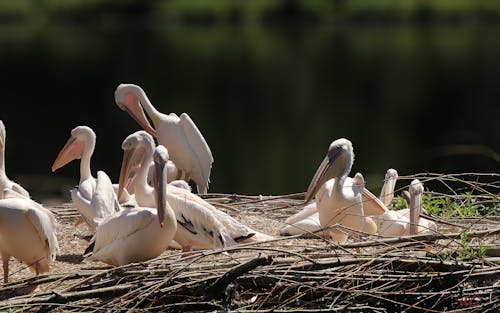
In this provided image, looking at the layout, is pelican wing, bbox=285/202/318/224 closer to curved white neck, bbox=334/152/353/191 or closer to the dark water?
curved white neck, bbox=334/152/353/191

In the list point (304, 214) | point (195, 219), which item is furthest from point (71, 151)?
point (304, 214)

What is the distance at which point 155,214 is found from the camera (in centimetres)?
575

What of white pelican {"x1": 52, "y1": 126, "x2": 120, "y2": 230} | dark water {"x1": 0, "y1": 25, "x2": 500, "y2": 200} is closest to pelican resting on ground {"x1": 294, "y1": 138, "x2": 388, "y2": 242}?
white pelican {"x1": 52, "y1": 126, "x2": 120, "y2": 230}

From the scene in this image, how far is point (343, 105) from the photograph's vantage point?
25.1 meters

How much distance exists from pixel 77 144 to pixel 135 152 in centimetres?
85

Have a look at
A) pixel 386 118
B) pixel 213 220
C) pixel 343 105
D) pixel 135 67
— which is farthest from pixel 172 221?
pixel 135 67

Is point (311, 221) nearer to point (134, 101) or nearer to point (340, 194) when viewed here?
point (340, 194)

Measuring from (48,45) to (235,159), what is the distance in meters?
21.3

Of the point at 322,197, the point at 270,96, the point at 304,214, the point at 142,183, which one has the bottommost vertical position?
the point at 270,96

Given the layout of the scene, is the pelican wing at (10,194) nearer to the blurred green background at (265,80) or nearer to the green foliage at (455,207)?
the blurred green background at (265,80)

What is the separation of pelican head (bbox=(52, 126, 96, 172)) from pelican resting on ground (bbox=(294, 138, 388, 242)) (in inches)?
67.3

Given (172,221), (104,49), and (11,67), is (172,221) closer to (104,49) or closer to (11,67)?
(11,67)

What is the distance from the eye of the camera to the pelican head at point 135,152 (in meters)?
6.82

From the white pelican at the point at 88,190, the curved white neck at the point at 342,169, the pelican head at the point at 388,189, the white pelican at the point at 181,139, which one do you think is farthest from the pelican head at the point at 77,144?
the pelican head at the point at 388,189
